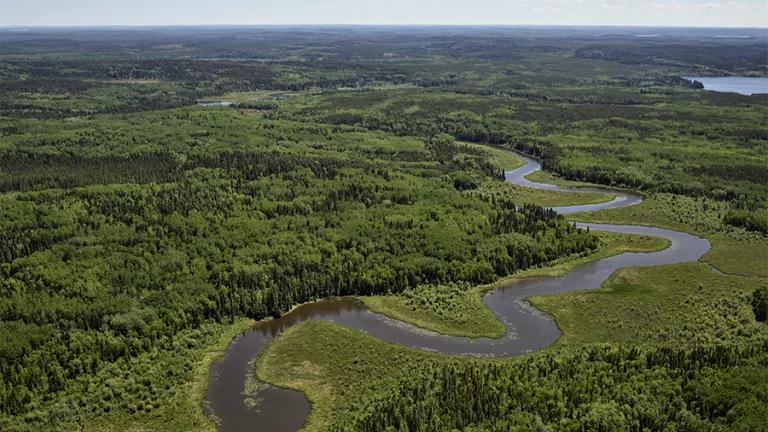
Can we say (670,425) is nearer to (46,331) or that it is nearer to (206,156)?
(46,331)

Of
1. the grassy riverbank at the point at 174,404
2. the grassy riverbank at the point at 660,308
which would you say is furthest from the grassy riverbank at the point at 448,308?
the grassy riverbank at the point at 174,404

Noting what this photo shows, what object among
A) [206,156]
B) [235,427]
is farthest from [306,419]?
[206,156]

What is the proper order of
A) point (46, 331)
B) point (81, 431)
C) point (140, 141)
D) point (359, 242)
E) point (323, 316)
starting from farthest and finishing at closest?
point (140, 141), point (359, 242), point (323, 316), point (46, 331), point (81, 431)

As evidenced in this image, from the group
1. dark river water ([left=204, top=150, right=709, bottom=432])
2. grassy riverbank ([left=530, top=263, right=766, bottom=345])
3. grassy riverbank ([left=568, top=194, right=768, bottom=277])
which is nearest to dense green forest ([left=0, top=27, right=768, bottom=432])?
grassy riverbank ([left=568, top=194, right=768, bottom=277])

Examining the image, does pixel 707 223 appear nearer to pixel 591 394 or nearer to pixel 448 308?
pixel 448 308

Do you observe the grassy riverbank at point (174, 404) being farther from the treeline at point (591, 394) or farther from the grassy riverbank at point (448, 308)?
the grassy riverbank at point (448, 308)
